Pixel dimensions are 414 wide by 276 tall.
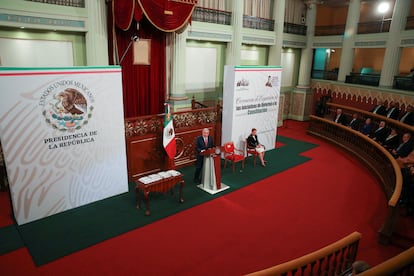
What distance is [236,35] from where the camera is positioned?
11.4 meters

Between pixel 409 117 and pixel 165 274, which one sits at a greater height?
pixel 409 117

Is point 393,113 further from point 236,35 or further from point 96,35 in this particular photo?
point 96,35

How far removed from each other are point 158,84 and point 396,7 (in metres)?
9.57

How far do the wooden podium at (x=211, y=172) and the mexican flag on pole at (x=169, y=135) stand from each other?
856 mm

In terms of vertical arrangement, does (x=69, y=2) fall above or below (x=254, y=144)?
above

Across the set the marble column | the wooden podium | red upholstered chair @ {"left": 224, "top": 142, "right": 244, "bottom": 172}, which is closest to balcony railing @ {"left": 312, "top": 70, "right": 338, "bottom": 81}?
the marble column

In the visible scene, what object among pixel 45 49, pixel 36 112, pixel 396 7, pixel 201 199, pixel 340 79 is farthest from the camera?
pixel 340 79

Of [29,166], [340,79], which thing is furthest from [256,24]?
[29,166]

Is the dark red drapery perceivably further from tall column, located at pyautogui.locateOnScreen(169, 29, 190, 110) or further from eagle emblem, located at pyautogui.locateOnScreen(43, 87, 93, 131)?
eagle emblem, located at pyautogui.locateOnScreen(43, 87, 93, 131)

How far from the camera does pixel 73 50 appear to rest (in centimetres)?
814

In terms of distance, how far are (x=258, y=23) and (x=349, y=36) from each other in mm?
4223

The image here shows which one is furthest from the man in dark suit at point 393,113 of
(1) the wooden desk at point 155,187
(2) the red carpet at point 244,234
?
(1) the wooden desk at point 155,187

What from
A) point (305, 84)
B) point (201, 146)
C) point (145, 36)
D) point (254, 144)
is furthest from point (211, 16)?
point (305, 84)

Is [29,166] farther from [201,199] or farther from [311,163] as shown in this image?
[311,163]
